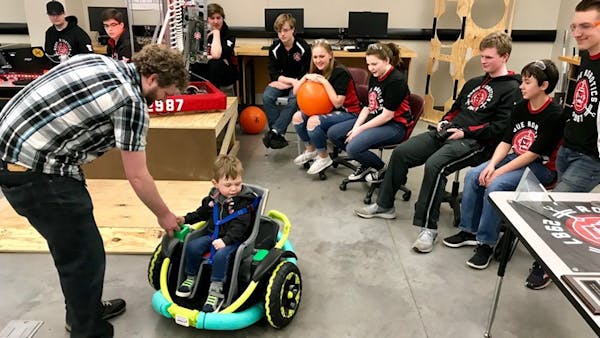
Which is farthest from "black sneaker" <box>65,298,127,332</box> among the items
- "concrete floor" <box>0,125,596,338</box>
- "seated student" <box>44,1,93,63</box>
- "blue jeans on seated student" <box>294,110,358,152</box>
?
"seated student" <box>44,1,93,63</box>

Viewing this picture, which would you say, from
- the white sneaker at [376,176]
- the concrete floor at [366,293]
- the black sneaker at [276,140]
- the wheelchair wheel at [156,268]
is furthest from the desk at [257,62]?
the wheelchair wheel at [156,268]

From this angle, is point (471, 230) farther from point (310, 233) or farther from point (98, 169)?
point (98, 169)

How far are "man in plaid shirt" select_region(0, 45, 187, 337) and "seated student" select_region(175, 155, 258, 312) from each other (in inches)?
15.6

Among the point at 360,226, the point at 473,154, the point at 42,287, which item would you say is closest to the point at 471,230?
the point at 473,154

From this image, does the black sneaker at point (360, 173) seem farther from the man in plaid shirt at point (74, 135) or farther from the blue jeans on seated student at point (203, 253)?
the man in plaid shirt at point (74, 135)

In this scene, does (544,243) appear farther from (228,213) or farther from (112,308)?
(112,308)

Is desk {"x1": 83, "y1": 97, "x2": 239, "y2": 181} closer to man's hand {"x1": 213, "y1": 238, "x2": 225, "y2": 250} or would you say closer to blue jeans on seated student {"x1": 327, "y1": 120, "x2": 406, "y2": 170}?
blue jeans on seated student {"x1": 327, "y1": 120, "x2": 406, "y2": 170}

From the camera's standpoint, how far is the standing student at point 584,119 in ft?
7.44

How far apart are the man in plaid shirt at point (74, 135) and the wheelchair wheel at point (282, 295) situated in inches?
24.9

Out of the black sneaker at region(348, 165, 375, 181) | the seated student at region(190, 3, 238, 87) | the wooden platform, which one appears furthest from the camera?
the seated student at region(190, 3, 238, 87)

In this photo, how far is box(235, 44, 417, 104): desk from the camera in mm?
5559

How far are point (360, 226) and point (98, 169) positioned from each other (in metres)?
2.03

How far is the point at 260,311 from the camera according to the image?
2.19 meters

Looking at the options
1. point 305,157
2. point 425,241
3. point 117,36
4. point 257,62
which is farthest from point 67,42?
point 425,241
